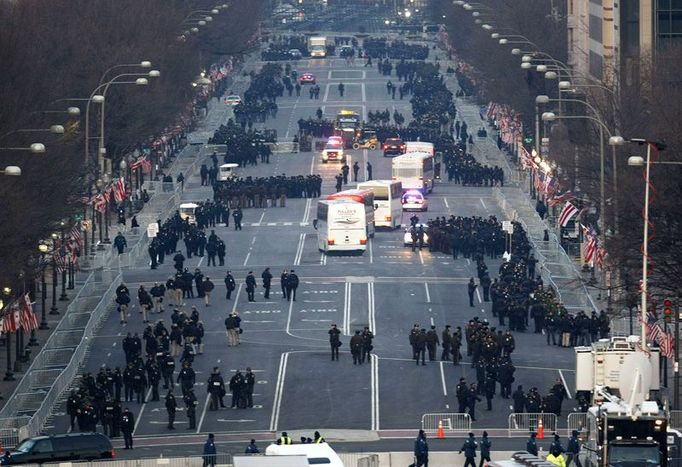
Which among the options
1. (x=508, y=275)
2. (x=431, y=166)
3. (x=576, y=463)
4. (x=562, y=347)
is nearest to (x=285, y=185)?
(x=431, y=166)

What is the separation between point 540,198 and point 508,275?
31.6 m

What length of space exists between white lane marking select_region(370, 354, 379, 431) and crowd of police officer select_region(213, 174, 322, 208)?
128ft

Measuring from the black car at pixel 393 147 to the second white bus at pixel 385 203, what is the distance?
106 ft

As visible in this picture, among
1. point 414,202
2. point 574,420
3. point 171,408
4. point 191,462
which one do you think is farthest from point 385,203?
point 191,462

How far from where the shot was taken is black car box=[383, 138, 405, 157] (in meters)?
160

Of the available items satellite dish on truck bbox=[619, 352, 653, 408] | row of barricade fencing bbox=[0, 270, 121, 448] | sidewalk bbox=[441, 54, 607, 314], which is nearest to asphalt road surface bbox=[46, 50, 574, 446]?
row of barricade fencing bbox=[0, 270, 121, 448]

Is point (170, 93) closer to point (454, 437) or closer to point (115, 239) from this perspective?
point (115, 239)

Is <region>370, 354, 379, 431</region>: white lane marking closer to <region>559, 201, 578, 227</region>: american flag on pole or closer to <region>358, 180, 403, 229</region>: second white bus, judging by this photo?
<region>559, 201, 578, 227</region>: american flag on pole

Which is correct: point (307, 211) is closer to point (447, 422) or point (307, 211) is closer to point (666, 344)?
point (447, 422)

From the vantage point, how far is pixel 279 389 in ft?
284

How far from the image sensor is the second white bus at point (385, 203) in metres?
125

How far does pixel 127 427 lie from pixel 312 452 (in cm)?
1557

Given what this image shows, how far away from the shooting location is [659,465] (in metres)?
61.0

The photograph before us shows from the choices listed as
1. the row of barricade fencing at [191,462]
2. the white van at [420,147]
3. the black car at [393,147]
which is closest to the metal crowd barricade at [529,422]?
the row of barricade fencing at [191,462]
